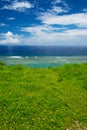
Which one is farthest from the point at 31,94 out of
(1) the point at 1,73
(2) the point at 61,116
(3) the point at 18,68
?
(3) the point at 18,68

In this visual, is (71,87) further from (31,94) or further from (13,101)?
(13,101)

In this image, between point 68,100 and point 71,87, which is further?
point 71,87

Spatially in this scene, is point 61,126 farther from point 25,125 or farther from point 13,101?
point 13,101

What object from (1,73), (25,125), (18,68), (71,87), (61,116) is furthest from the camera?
(18,68)

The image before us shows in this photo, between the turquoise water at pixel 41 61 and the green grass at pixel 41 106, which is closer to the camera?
the green grass at pixel 41 106

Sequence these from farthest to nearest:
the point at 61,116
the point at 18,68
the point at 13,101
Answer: the point at 18,68 < the point at 13,101 < the point at 61,116

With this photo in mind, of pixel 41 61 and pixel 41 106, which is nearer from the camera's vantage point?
pixel 41 106

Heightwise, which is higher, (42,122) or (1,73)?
(1,73)

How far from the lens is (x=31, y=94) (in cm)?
1238

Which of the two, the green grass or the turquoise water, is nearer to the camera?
the green grass

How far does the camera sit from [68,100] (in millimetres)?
12312

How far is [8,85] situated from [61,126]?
556cm

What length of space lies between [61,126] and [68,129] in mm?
328

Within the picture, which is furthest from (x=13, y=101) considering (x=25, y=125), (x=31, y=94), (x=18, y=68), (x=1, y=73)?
(x=18, y=68)
